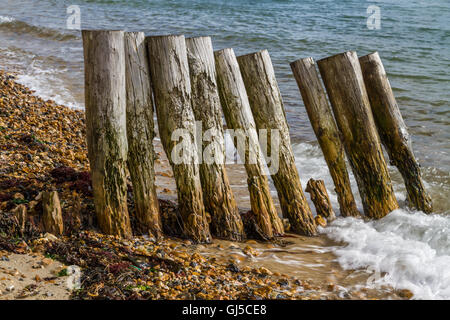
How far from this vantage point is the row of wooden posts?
Result: 431 cm

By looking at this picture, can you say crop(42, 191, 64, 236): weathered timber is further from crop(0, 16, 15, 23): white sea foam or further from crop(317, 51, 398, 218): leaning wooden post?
crop(0, 16, 15, 23): white sea foam

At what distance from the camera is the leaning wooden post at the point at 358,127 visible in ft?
16.5

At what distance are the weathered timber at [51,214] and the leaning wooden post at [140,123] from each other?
29.8 inches

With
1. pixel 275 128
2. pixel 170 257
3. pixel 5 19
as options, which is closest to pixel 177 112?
pixel 275 128

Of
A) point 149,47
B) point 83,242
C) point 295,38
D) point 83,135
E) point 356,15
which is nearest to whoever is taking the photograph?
point 83,242

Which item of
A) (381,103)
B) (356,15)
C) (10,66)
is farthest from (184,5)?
(381,103)

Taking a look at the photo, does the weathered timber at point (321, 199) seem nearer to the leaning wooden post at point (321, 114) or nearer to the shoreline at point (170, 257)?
the leaning wooden post at point (321, 114)

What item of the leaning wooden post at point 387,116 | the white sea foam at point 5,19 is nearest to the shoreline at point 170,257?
the leaning wooden post at point 387,116

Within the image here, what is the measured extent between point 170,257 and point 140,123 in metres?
1.33

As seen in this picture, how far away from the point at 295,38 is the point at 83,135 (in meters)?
12.2

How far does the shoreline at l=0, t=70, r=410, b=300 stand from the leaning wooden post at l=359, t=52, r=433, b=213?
1.34m

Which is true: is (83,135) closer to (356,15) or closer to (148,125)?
(148,125)

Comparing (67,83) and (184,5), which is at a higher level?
(184,5)

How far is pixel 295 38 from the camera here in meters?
17.7
